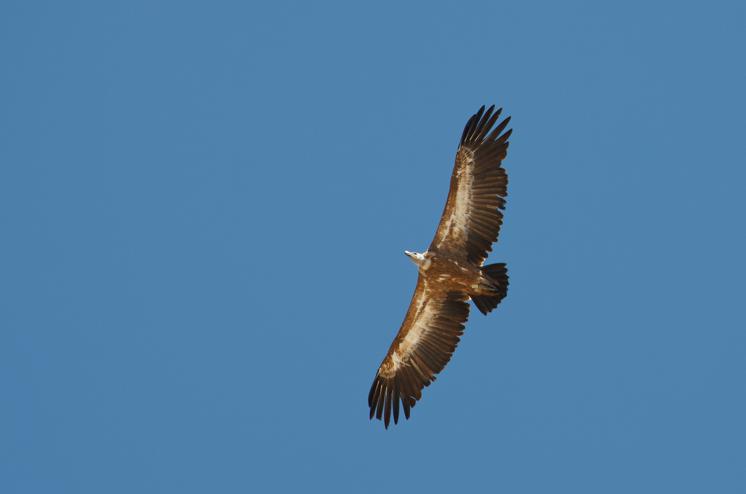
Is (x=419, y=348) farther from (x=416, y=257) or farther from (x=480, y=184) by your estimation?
(x=480, y=184)

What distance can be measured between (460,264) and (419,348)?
2.29 metres

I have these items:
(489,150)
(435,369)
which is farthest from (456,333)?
(489,150)

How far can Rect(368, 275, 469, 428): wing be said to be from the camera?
21.4 meters

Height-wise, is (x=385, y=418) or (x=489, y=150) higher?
(x=489, y=150)

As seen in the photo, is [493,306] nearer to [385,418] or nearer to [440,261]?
[440,261]

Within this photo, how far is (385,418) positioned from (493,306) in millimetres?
3526

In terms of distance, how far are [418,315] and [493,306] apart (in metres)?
1.89

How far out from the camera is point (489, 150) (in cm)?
2038

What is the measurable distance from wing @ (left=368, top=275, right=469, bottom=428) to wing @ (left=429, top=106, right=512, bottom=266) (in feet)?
4.34

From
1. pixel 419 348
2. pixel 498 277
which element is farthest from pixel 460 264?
pixel 419 348

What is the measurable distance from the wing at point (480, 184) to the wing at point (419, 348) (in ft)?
4.34

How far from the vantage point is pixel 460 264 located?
20.5m

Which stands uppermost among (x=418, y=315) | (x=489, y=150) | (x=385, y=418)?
(x=489, y=150)

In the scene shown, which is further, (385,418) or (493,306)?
(385,418)
